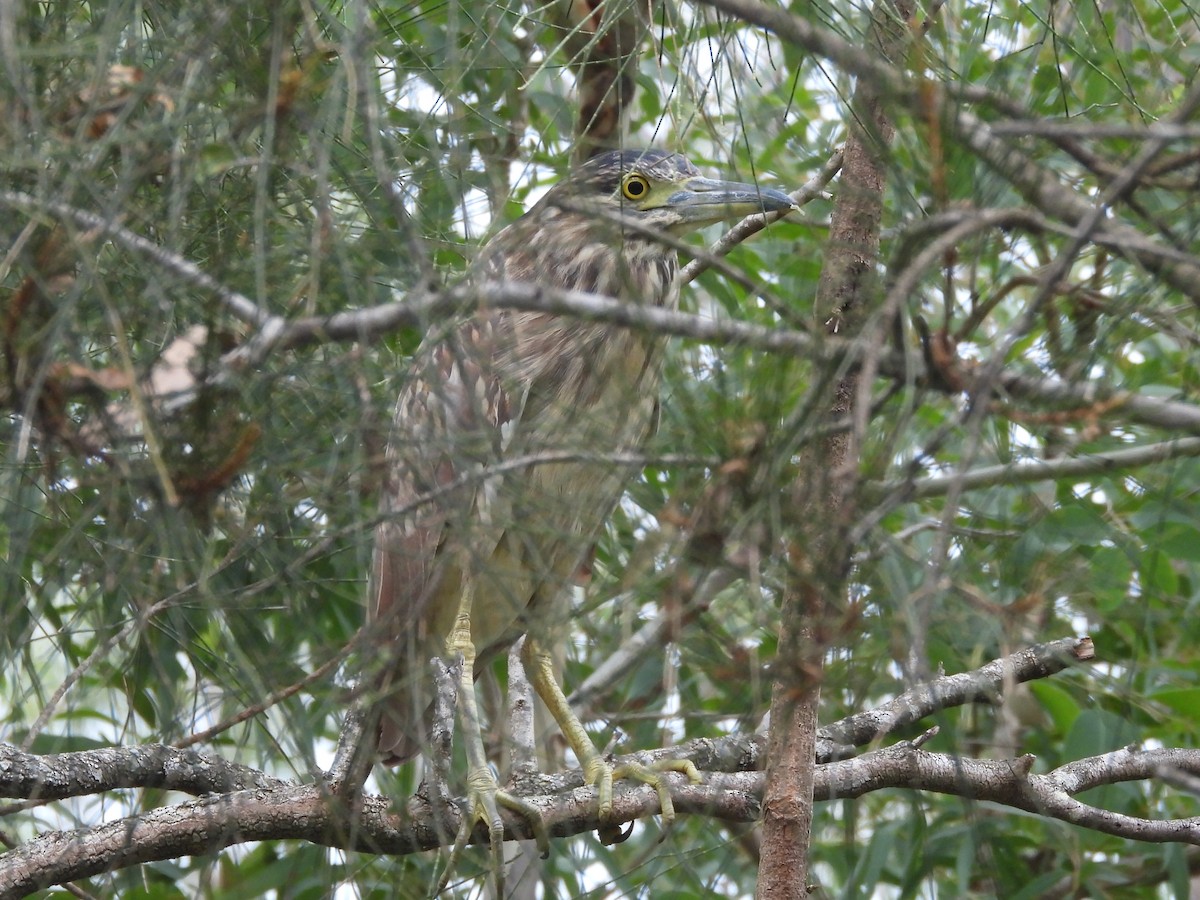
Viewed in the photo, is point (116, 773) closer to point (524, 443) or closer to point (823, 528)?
point (524, 443)

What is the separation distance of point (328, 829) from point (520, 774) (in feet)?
1.66

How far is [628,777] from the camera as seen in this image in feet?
9.07

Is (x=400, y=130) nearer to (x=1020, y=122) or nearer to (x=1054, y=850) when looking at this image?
(x=1020, y=122)

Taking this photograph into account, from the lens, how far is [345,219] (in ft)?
5.41

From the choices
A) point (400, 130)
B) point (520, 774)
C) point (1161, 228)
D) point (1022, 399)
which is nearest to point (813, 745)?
point (520, 774)

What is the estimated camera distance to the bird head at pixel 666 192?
9.11 feet

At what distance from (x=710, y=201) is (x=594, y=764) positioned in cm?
121

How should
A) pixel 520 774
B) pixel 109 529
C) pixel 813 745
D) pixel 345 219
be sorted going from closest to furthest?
pixel 109 529, pixel 345 219, pixel 813 745, pixel 520 774

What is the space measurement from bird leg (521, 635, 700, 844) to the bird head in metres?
0.95

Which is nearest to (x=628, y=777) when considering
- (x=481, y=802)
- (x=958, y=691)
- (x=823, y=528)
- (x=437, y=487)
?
(x=481, y=802)

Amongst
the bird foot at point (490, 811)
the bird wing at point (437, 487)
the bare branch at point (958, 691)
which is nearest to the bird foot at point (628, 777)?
the bird foot at point (490, 811)

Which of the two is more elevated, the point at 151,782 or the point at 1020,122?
the point at 1020,122

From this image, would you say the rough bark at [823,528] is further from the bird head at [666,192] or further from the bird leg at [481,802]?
the bird head at [666,192]

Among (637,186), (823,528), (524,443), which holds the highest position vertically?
(637,186)
